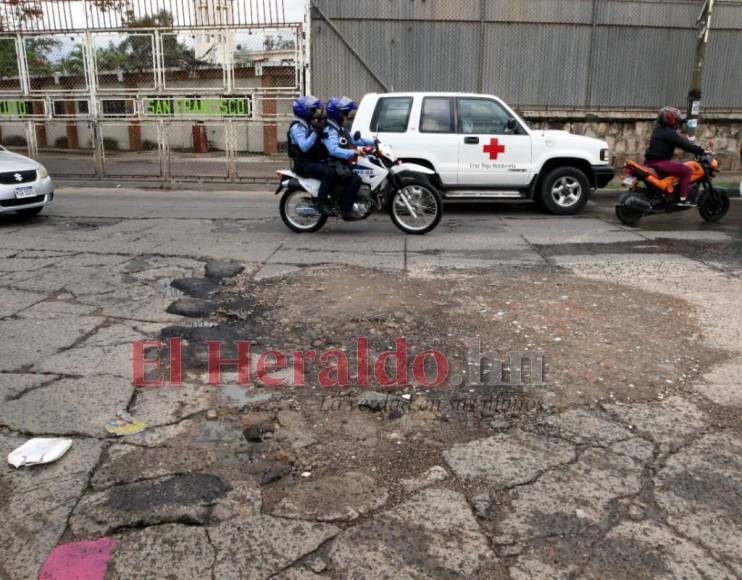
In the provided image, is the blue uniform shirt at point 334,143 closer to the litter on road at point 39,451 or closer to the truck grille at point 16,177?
the truck grille at point 16,177

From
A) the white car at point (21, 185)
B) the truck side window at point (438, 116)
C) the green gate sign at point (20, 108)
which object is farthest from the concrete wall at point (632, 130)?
the green gate sign at point (20, 108)

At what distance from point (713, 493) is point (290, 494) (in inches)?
77.6

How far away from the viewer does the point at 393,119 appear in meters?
10.8

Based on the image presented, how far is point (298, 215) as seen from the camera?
Answer: 370 inches

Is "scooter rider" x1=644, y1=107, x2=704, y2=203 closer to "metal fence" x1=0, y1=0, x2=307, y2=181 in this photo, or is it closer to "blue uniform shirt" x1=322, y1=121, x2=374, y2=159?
"blue uniform shirt" x1=322, y1=121, x2=374, y2=159

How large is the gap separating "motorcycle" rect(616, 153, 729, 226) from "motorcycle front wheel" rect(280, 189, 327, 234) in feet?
14.8

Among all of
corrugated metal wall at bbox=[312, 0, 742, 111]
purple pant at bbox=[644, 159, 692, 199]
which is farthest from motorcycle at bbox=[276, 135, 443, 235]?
corrugated metal wall at bbox=[312, 0, 742, 111]

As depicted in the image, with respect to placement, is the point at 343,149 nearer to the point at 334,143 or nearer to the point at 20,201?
the point at 334,143

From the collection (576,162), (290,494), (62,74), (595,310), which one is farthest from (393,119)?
(62,74)

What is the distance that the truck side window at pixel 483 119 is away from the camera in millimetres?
10680

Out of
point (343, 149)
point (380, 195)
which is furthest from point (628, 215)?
point (343, 149)

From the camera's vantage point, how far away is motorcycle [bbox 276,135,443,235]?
8.88 metres

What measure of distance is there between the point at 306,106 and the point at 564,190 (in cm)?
486

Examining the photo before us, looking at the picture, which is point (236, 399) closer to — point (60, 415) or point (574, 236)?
point (60, 415)
